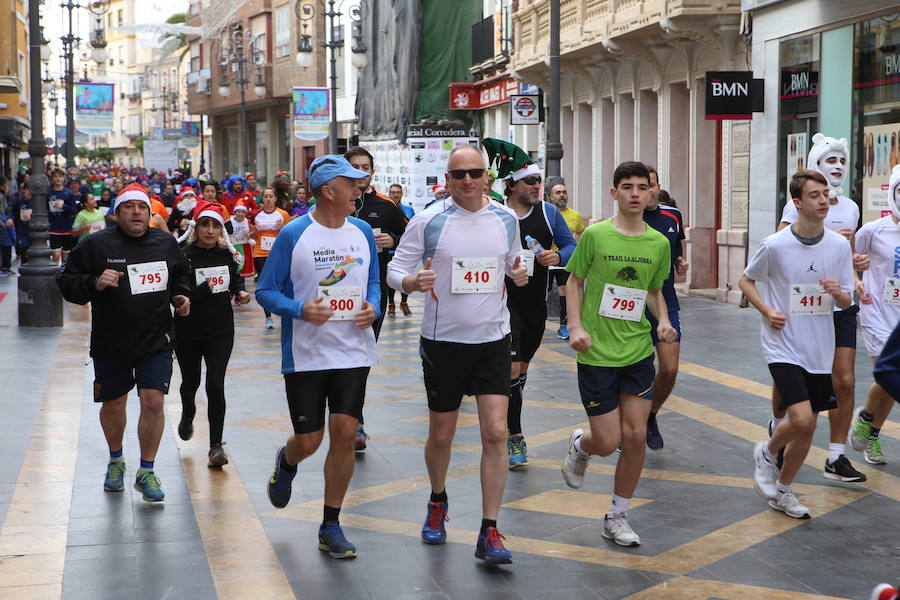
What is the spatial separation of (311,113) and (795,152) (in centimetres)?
2431

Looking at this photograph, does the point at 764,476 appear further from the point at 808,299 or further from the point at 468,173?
the point at 468,173

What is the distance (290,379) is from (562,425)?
12.1 feet

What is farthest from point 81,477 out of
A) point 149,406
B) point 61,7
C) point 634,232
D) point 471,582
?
point 61,7

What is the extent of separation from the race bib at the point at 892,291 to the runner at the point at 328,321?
3458mm

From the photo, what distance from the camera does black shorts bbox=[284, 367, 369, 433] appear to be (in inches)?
237

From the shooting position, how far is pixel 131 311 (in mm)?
7023

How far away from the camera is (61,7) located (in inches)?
1612

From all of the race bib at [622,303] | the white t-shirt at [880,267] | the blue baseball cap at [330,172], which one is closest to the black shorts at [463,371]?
the race bib at [622,303]

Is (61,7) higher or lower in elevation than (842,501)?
higher

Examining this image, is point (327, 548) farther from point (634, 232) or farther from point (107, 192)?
point (107, 192)

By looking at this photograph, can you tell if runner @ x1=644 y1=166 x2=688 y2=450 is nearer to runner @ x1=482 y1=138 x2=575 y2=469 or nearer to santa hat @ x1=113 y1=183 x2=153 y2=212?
runner @ x1=482 y1=138 x2=575 y2=469

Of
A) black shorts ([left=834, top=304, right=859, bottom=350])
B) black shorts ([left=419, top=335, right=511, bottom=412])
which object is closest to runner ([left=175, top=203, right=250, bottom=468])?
black shorts ([left=419, top=335, right=511, bottom=412])

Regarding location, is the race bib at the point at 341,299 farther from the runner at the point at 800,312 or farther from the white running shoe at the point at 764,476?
the white running shoe at the point at 764,476

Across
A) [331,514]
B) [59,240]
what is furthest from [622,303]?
[59,240]
